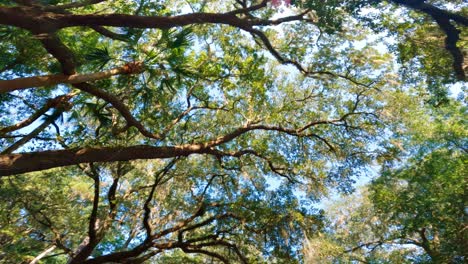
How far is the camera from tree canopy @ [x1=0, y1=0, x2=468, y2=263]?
23.7 feet

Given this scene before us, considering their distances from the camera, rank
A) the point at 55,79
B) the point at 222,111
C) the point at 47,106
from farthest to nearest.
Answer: the point at 222,111, the point at 47,106, the point at 55,79

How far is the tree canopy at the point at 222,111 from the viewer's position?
7.23 metres

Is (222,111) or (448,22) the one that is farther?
(222,111)

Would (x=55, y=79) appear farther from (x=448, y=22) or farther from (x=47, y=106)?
(x=448, y=22)

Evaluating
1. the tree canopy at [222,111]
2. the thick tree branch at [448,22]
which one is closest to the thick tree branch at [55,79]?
the tree canopy at [222,111]

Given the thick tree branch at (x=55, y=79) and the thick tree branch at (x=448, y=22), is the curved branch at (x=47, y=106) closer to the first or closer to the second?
the thick tree branch at (x=55, y=79)

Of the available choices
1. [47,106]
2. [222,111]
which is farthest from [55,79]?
[222,111]

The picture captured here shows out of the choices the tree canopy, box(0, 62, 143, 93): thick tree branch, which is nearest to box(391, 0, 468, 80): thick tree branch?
the tree canopy

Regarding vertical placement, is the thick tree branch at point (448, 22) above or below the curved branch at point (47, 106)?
above

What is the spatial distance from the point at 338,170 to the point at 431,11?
519 centimetres

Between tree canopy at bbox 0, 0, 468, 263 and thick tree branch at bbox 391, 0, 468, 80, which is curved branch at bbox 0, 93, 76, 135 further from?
thick tree branch at bbox 391, 0, 468, 80

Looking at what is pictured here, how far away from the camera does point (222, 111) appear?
1095cm

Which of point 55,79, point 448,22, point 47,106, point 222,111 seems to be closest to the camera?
point 55,79

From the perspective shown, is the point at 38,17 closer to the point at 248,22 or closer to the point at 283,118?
the point at 248,22
